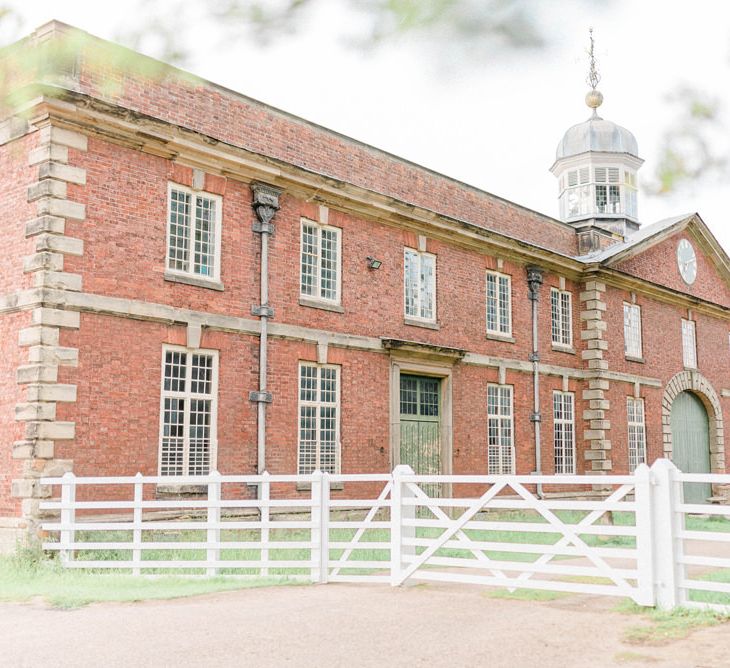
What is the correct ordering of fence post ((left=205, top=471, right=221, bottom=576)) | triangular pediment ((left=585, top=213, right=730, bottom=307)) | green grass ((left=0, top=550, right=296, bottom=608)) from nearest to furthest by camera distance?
green grass ((left=0, top=550, right=296, bottom=608)) < fence post ((left=205, top=471, right=221, bottom=576)) < triangular pediment ((left=585, top=213, right=730, bottom=307))

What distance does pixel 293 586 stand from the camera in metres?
10.5

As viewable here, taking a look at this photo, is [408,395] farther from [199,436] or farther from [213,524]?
[213,524]

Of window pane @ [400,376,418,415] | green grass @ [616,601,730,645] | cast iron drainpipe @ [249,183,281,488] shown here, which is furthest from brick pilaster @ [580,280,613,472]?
green grass @ [616,601,730,645]

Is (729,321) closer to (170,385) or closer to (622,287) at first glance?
(622,287)

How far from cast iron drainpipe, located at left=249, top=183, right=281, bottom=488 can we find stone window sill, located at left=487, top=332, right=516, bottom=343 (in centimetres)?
729

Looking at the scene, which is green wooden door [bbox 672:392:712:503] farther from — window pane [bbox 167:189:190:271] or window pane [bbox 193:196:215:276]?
window pane [bbox 167:189:190:271]

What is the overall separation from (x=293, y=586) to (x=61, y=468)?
4554mm

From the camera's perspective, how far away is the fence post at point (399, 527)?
10328mm

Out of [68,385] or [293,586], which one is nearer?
[293,586]

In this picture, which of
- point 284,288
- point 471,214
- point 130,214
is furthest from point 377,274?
point 130,214

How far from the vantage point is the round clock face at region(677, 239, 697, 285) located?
29391 millimetres

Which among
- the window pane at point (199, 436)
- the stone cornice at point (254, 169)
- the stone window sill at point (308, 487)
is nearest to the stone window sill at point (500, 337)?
the stone cornice at point (254, 169)

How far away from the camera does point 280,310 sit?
16828mm

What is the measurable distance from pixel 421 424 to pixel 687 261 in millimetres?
14673
